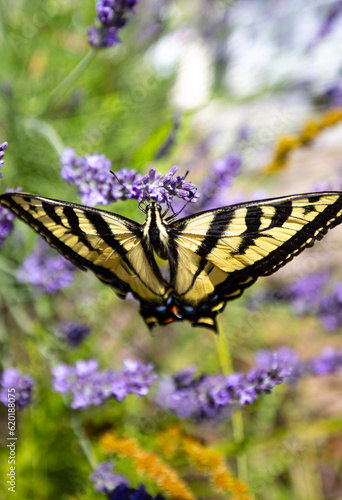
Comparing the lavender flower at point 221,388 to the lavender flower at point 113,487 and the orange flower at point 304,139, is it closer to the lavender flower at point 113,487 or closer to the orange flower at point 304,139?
the lavender flower at point 113,487

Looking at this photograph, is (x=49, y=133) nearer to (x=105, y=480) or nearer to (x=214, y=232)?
(x=214, y=232)

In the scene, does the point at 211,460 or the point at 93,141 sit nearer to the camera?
the point at 211,460

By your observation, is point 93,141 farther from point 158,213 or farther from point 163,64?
point 158,213

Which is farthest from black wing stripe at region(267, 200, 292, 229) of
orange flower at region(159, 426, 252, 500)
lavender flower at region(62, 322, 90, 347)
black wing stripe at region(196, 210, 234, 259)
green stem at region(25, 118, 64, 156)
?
lavender flower at region(62, 322, 90, 347)

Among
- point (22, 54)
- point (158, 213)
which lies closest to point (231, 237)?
point (158, 213)

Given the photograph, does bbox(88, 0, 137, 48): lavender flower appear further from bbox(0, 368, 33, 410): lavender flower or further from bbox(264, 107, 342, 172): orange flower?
bbox(0, 368, 33, 410): lavender flower

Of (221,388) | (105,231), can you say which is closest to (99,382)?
(221,388)
